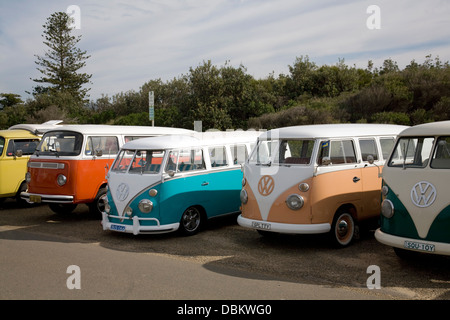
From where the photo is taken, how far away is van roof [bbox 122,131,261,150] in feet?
32.8

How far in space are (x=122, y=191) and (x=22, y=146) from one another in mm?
5677

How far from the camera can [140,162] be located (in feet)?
32.7

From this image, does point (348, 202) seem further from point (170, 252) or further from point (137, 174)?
point (137, 174)

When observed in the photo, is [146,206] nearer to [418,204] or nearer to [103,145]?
[103,145]

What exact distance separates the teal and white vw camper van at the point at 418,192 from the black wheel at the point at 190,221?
396cm

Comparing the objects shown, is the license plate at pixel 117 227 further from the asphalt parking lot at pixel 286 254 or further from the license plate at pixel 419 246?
the license plate at pixel 419 246

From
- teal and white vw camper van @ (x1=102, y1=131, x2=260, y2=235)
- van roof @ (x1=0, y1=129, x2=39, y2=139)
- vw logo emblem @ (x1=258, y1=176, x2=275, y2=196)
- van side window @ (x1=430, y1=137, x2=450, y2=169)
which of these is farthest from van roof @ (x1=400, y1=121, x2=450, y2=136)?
van roof @ (x1=0, y1=129, x2=39, y2=139)

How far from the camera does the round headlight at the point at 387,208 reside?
7.13m

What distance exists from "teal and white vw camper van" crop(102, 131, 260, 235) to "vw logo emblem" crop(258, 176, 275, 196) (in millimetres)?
1738

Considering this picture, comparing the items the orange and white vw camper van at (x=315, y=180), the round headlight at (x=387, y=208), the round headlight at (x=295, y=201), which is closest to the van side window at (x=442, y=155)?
the round headlight at (x=387, y=208)

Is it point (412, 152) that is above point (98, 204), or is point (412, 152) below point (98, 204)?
above

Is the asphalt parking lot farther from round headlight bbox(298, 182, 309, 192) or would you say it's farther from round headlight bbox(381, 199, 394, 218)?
round headlight bbox(298, 182, 309, 192)

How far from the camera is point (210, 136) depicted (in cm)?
1093

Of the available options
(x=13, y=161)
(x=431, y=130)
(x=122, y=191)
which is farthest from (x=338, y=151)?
(x=13, y=161)
